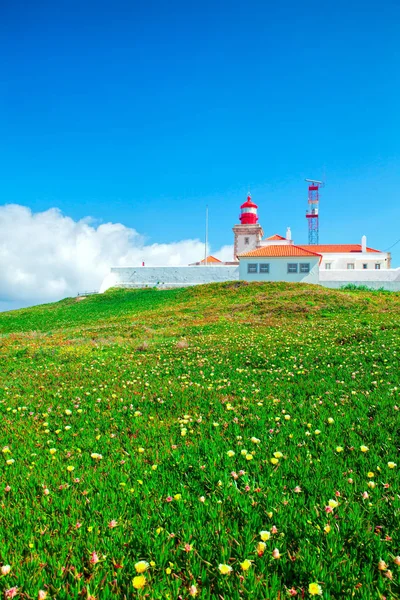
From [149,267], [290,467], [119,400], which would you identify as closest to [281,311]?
[119,400]

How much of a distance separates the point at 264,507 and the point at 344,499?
0.79 meters

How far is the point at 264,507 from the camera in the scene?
3570 mm

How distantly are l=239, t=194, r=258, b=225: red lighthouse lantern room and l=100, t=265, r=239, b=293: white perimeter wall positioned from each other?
26.0 metres

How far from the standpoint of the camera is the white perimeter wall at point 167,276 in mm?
51562

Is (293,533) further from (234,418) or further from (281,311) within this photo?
(281,311)

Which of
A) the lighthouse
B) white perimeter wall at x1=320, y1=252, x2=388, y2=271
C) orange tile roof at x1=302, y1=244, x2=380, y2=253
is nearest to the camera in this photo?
white perimeter wall at x1=320, y1=252, x2=388, y2=271

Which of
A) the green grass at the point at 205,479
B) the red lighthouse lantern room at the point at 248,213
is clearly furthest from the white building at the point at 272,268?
the green grass at the point at 205,479

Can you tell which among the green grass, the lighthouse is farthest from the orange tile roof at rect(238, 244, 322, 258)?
the green grass

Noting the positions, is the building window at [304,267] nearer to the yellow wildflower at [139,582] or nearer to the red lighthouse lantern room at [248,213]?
the red lighthouse lantern room at [248,213]

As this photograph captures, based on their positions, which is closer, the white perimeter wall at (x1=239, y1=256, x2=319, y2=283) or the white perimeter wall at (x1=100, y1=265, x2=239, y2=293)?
the white perimeter wall at (x1=239, y1=256, x2=319, y2=283)

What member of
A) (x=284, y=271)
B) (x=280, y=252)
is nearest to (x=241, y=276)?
(x=284, y=271)

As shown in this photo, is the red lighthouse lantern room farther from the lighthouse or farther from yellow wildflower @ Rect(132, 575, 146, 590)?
yellow wildflower @ Rect(132, 575, 146, 590)

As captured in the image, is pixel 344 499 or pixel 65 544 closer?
pixel 65 544

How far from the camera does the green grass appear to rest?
2791 millimetres
